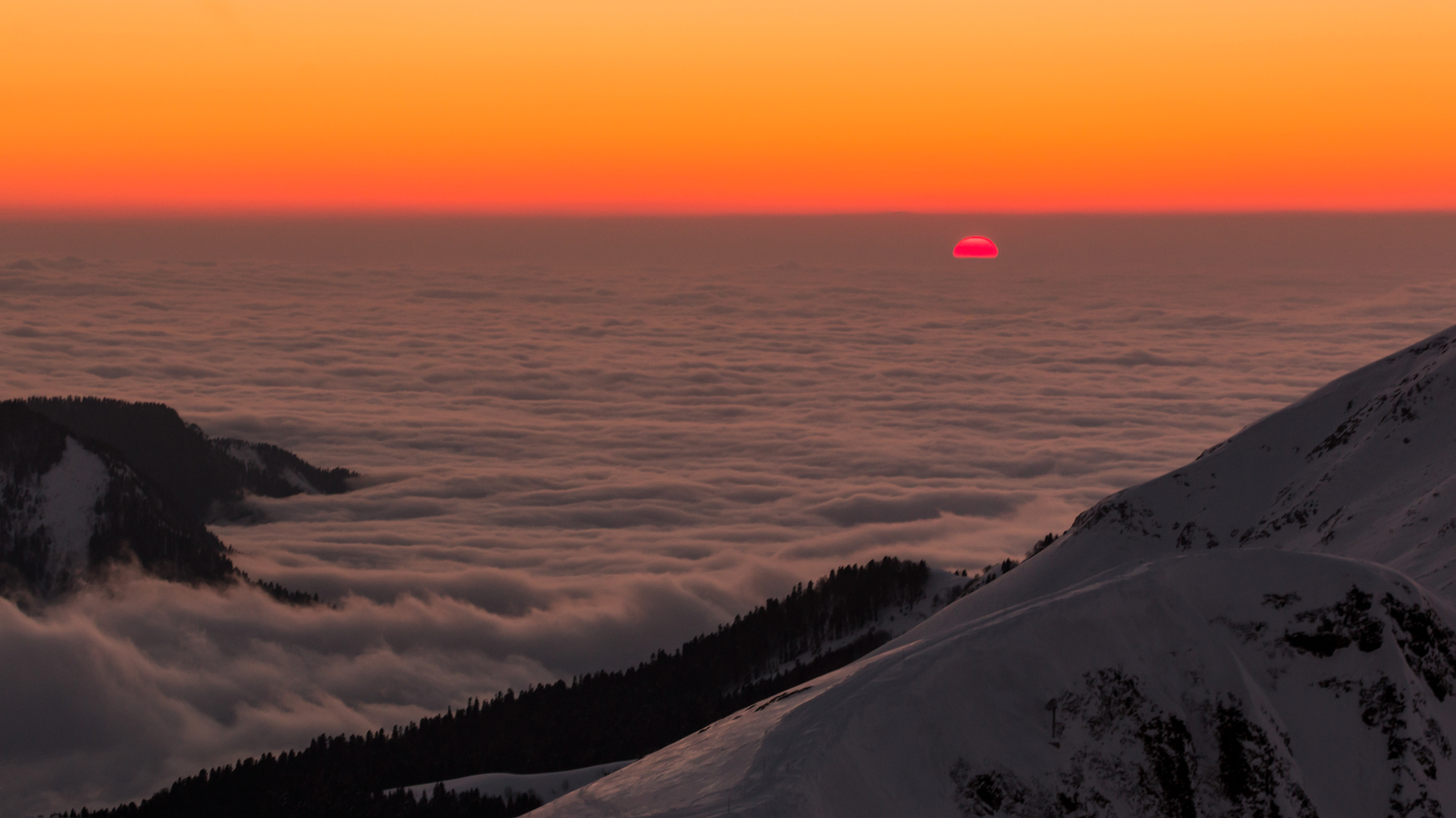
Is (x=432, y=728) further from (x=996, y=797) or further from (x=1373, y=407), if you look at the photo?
(x=996, y=797)

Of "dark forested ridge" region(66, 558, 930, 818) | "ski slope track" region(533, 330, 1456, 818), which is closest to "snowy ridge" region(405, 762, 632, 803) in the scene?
"dark forested ridge" region(66, 558, 930, 818)

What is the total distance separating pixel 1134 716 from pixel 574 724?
460 ft

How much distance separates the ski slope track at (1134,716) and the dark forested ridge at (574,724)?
4037 inches

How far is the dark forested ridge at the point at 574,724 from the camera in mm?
146750

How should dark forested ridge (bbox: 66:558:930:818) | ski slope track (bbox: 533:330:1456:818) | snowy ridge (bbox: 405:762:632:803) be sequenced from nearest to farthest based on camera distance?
1. ski slope track (bbox: 533:330:1456:818)
2. snowy ridge (bbox: 405:762:632:803)
3. dark forested ridge (bbox: 66:558:930:818)

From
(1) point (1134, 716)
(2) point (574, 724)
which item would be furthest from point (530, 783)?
(1) point (1134, 716)

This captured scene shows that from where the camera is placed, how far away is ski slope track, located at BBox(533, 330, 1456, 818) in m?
29.2

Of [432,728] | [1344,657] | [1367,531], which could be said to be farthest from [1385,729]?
[432,728]

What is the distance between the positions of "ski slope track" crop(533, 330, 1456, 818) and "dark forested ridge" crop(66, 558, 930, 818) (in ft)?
336

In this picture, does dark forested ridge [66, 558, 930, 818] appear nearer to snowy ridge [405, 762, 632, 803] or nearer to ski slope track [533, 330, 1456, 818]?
snowy ridge [405, 762, 632, 803]

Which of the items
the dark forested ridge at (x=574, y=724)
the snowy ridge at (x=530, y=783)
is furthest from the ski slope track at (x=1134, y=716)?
the dark forested ridge at (x=574, y=724)

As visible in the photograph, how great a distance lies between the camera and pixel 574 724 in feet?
527

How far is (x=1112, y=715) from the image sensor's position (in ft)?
101

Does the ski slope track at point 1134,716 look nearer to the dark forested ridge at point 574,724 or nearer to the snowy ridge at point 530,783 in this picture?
the snowy ridge at point 530,783
